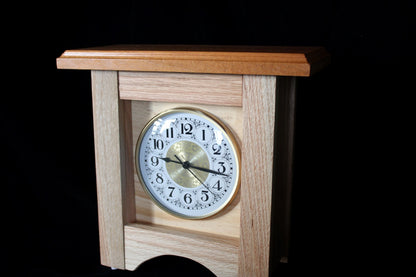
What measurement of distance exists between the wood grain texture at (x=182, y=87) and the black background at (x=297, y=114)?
43 centimetres

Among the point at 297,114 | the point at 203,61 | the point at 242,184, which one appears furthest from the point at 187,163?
the point at 297,114

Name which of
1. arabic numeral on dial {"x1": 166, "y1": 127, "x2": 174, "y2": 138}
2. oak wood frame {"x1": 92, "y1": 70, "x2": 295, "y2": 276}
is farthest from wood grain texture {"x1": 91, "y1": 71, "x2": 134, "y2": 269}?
arabic numeral on dial {"x1": 166, "y1": 127, "x2": 174, "y2": 138}

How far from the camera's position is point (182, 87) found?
138cm

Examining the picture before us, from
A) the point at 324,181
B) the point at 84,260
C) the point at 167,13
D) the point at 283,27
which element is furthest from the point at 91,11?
the point at 324,181

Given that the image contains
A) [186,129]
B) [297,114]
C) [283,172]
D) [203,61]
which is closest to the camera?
[203,61]

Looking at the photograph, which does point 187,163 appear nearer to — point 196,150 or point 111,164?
point 196,150

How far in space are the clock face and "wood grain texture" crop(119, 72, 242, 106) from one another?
0.04m

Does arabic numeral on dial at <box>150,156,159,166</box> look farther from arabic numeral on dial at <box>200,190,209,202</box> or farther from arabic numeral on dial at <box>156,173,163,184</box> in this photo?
arabic numeral on dial at <box>200,190,209,202</box>

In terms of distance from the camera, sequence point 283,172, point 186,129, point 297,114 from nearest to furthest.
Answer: point 186,129, point 283,172, point 297,114

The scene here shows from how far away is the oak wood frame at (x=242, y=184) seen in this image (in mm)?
1321

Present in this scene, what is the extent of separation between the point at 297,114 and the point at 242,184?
49cm

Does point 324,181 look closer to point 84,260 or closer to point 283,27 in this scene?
point 283,27

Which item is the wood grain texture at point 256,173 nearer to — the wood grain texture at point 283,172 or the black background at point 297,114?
the wood grain texture at point 283,172

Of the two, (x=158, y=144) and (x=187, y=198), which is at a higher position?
(x=158, y=144)
